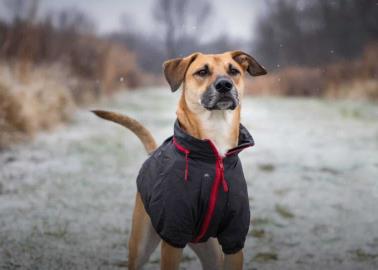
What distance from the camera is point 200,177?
2.57 m

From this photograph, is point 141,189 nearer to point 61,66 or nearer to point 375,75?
point 61,66

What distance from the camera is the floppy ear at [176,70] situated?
2.90 metres

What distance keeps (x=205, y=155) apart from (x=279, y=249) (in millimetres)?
1523

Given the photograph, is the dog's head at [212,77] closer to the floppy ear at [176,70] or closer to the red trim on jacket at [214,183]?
the floppy ear at [176,70]

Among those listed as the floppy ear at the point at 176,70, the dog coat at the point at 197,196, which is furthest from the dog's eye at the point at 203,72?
the dog coat at the point at 197,196

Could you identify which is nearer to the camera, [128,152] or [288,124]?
[128,152]

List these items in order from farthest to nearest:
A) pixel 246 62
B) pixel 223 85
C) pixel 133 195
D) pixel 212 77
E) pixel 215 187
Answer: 1. pixel 133 195
2. pixel 246 62
3. pixel 212 77
4. pixel 223 85
5. pixel 215 187

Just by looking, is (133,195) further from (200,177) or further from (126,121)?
(200,177)

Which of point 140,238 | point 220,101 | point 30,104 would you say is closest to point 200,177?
point 220,101

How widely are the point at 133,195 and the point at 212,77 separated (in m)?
2.83

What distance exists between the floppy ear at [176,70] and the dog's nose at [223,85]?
0.29 m

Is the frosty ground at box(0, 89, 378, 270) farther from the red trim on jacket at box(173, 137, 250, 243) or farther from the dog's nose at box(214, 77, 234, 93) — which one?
the dog's nose at box(214, 77, 234, 93)

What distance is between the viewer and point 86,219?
445 cm

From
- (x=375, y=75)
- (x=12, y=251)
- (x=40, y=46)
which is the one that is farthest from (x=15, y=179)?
A: (x=375, y=75)
